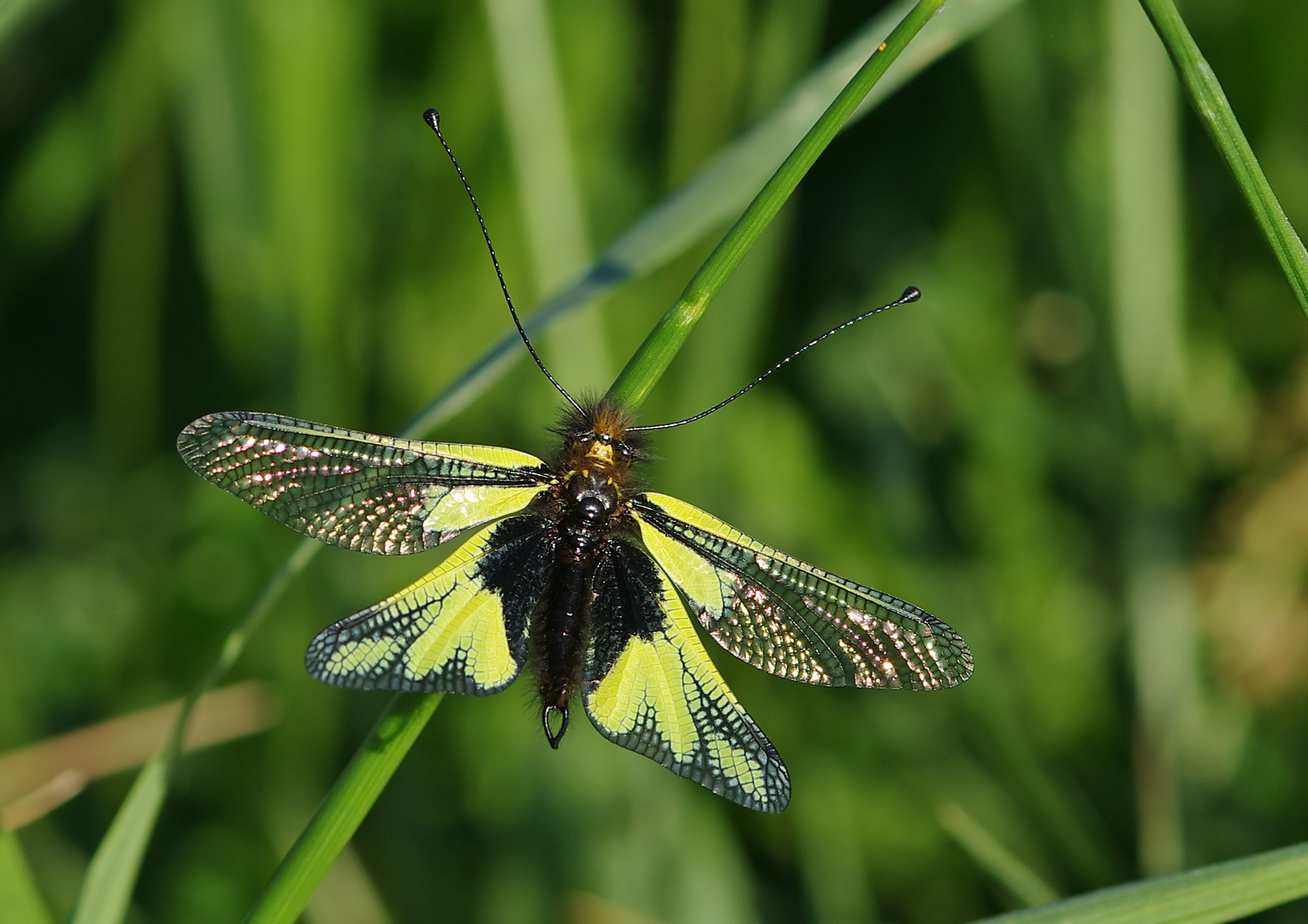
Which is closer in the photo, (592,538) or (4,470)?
(592,538)

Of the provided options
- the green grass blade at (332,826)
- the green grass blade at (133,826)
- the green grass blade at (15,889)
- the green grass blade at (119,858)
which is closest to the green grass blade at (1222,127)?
the green grass blade at (332,826)

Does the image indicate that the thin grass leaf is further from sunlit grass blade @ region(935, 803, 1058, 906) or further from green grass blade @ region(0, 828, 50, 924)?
sunlit grass blade @ region(935, 803, 1058, 906)

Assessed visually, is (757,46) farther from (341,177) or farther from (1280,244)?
(1280,244)

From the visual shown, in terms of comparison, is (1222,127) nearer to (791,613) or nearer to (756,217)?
(756,217)

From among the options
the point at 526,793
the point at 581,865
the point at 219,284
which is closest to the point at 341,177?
the point at 219,284

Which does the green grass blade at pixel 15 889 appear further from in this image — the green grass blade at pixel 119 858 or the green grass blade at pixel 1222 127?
the green grass blade at pixel 1222 127
